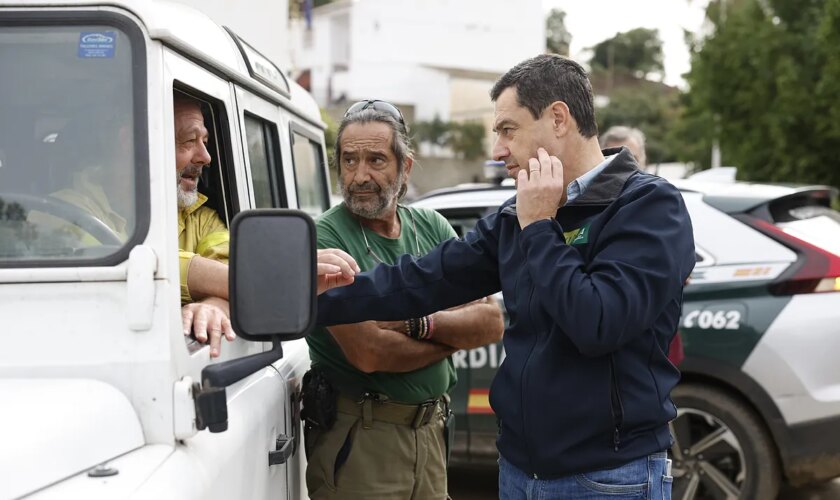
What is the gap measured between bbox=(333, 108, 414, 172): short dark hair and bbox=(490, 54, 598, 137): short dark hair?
75 cm

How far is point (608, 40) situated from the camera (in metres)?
80.0

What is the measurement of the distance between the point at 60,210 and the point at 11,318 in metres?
0.25

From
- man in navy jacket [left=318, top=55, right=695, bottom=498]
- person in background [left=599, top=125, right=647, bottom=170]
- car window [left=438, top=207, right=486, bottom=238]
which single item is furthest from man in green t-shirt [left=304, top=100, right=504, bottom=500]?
person in background [left=599, top=125, right=647, bottom=170]

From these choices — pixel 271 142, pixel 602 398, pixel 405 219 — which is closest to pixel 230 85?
pixel 271 142

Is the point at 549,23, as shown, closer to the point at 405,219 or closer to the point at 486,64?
the point at 486,64

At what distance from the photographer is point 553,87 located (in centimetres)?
255

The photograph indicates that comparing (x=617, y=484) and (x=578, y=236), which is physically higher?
(x=578, y=236)

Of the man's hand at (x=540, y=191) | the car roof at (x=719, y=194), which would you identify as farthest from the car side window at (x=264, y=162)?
the car roof at (x=719, y=194)

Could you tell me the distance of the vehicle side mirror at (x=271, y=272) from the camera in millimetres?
1947

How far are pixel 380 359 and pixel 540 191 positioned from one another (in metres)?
0.83

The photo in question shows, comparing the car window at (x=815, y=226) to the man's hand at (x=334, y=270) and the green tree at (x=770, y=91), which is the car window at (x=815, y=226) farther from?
the green tree at (x=770, y=91)

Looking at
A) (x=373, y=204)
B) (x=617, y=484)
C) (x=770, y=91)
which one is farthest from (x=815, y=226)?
(x=770, y=91)

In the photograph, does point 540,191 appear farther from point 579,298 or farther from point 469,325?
point 469,325

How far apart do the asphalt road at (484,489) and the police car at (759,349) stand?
0.89 meters
